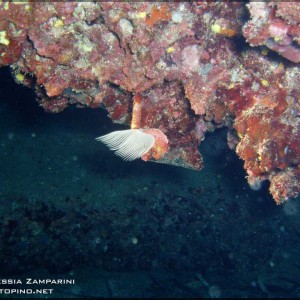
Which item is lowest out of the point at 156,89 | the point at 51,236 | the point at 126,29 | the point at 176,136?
the point at 51,236

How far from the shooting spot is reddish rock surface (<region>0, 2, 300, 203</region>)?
3.63m

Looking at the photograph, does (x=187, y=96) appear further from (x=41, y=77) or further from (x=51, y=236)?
(x=51, y=236)

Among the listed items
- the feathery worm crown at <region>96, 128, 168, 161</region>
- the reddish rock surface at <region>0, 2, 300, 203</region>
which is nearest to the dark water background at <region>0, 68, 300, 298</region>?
the reddish rock surface at <region>0, 2, 300, 203</region>

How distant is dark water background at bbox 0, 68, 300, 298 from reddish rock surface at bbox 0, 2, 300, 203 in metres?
3.68

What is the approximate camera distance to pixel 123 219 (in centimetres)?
791

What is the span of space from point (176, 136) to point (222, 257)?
5463mm

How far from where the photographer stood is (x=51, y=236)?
7316 mm

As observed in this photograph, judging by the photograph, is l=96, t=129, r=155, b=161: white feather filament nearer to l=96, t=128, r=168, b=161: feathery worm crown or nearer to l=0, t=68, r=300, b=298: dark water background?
l=96, t=128, r=168, b=161: feathery worm crown

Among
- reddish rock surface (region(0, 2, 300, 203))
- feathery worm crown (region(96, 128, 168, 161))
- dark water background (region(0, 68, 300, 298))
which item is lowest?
dark water background (region(0, 68, 300, 298))

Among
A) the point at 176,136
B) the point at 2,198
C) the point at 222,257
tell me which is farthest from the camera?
the point at 222,257

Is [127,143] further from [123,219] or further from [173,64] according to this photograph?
[123,219]

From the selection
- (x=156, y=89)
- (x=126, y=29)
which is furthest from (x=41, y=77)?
(x=156, y=89)

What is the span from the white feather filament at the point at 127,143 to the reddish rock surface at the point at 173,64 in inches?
19.6

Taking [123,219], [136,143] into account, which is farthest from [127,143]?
[123,219]
